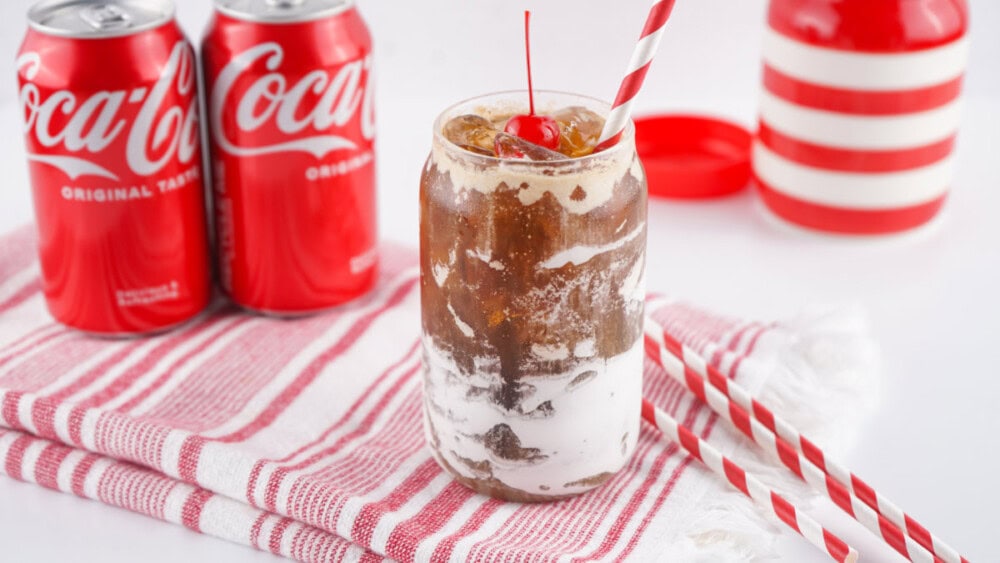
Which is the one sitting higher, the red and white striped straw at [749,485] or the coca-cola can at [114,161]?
the coca-cola can at [114,161]

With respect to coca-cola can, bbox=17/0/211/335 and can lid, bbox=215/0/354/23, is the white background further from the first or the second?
can lid, bbox=215/0/354/23

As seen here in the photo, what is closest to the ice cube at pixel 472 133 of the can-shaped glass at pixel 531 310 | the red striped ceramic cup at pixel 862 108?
the can-shaped glass at pixel 531 310

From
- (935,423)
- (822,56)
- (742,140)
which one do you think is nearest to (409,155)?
(742,140)

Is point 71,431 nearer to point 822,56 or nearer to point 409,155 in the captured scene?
point 409,155

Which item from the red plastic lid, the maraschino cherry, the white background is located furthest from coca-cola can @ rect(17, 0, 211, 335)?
the red plastic lid

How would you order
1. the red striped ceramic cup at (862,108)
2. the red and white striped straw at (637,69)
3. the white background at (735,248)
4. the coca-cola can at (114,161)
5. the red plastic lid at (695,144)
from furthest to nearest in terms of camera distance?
the red plastic lid at (695,144)
the red striped ceramic cup at (862,108)
the coca-cola can at (114,161)
the white background at (735,248)
the red and white striped straw at (637,69)

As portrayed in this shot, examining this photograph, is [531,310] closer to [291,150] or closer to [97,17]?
[291,150]

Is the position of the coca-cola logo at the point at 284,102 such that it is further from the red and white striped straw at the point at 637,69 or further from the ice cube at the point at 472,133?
the red and white striped straw at the point at 637,69
